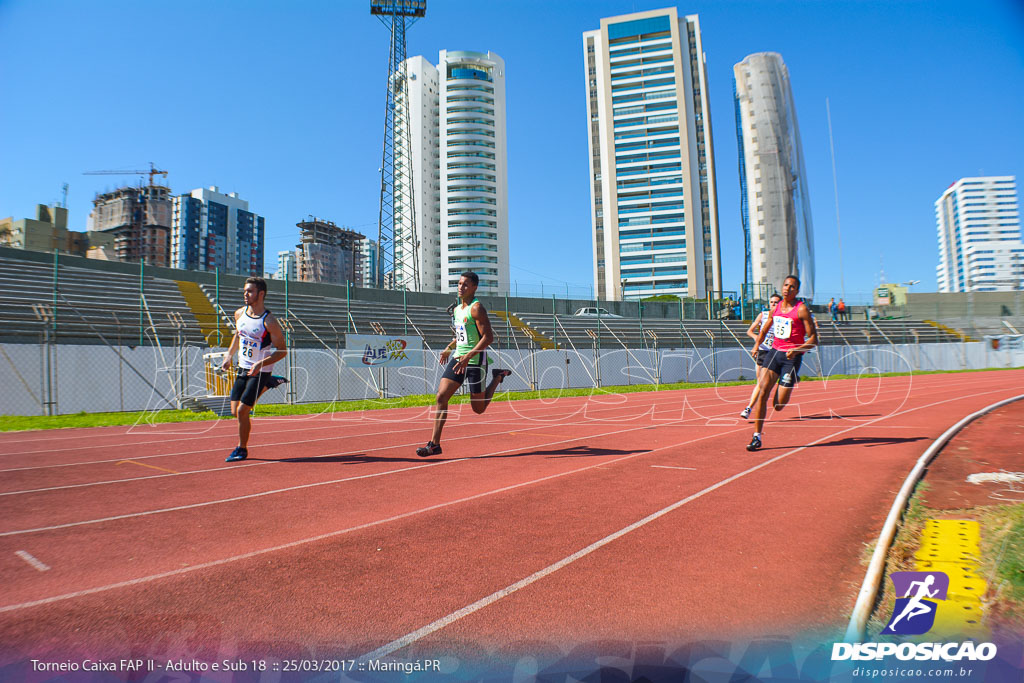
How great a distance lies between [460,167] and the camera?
128m

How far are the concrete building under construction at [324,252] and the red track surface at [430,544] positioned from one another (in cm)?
11335

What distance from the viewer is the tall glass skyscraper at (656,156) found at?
117 metres

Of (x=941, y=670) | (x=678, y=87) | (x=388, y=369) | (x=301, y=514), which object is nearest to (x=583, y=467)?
(x=301, y=514)

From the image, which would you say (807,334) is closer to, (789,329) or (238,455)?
(789,329)

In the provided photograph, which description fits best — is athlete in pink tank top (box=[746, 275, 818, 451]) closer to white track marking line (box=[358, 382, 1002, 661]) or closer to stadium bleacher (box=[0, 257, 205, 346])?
white track marking line (box=[358, 382, 1002, 661])

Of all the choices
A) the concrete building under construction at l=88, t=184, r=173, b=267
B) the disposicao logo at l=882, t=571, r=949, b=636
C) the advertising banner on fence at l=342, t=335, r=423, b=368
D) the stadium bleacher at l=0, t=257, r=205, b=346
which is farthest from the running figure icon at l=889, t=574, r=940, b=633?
the concrete building under construction at l=88, t=184, r=173, b=267

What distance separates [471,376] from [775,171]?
63393mm

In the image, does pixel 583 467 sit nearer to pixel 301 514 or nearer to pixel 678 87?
pixel 301 514

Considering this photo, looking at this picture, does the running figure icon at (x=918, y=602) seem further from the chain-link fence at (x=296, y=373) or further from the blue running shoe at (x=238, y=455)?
the chain-link fence at (x=296, y=373)

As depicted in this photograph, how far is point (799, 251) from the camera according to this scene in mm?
60250

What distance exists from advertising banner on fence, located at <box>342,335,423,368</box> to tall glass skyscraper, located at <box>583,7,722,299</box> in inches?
3923

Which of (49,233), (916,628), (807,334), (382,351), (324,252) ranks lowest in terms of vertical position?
(916,628)

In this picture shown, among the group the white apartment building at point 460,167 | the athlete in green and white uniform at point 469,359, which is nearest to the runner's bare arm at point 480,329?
the athlete in green and white uniform at point 469,359

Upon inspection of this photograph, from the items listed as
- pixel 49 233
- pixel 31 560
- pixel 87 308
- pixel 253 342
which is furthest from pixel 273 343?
pixel 49 233
